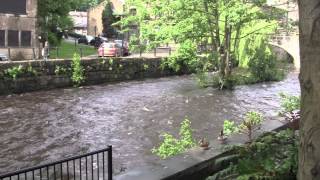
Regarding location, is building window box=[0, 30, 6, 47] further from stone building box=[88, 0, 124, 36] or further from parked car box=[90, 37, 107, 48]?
stone building box=[88, 0, 124, 36]

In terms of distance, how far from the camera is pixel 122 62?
27703 millimetres

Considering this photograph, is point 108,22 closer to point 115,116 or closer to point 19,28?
point 19,28

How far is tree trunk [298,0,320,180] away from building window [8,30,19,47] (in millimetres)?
36649

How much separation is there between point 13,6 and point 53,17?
193 inches

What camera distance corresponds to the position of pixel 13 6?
38969 mm

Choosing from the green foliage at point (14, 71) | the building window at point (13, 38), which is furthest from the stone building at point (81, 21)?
the green foliage at point (14, 71)

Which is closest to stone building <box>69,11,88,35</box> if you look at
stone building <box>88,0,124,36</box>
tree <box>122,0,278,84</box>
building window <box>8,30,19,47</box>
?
stone building <box>88,0,124,36</box>

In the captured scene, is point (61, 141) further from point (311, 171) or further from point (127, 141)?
point (311, 171)

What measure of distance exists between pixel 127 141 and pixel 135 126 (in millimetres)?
2171

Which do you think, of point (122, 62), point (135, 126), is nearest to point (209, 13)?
point (122, 62)

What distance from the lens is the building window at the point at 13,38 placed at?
126 feet

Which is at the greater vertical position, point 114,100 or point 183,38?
point 183,38

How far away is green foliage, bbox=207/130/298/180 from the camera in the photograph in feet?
14.4

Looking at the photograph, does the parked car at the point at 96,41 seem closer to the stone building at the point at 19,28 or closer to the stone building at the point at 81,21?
the stone building at the point at 19,28
